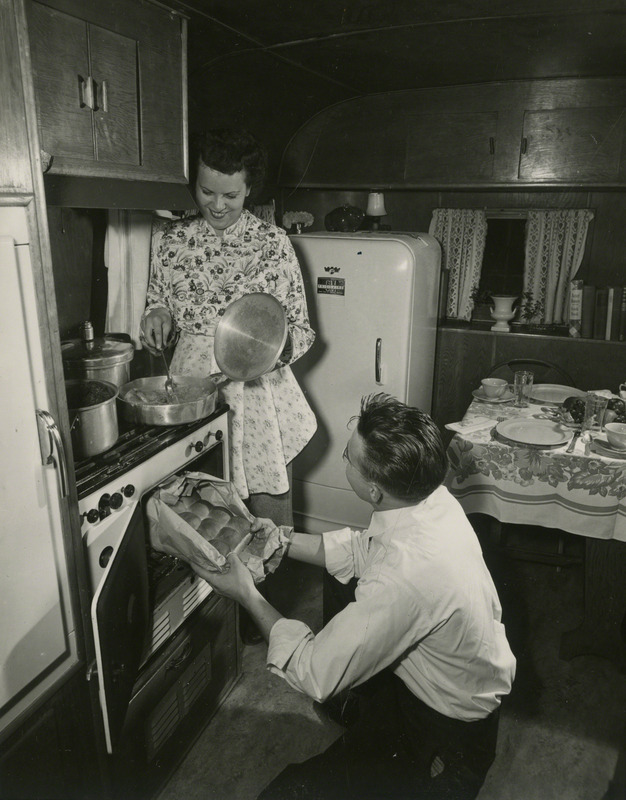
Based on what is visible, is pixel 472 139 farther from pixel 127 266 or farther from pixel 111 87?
pixel 111 87

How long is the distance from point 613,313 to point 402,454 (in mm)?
3220

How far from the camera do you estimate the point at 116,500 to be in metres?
1.91

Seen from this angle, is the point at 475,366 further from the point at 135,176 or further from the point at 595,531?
the point at 135,176

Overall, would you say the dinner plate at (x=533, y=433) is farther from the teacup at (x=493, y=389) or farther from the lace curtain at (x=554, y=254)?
the lace curtain at (x=554, y=254)

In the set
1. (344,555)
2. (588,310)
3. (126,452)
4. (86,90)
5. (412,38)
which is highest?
(412,38)

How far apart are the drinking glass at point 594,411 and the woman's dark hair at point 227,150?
1.90 meters

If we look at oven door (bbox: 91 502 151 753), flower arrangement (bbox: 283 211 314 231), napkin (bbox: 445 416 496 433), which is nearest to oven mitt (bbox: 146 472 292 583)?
oven door (bbox: 91 502 151 753)

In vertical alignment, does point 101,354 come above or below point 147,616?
above

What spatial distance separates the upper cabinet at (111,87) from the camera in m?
1.88

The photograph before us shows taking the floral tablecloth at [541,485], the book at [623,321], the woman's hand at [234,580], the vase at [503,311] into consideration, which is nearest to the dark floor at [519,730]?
the floral tablecloth at [541,485]

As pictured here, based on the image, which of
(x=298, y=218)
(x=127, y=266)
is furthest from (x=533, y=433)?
(x=298, y=218)

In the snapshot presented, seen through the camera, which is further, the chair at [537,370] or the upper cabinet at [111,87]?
the chair at [537,370]

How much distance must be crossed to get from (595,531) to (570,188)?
251 cm

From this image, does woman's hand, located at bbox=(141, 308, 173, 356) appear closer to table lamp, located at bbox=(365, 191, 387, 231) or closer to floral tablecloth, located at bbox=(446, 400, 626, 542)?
floral tablecloth, located at bbox=(446, 400, 626, 542)
